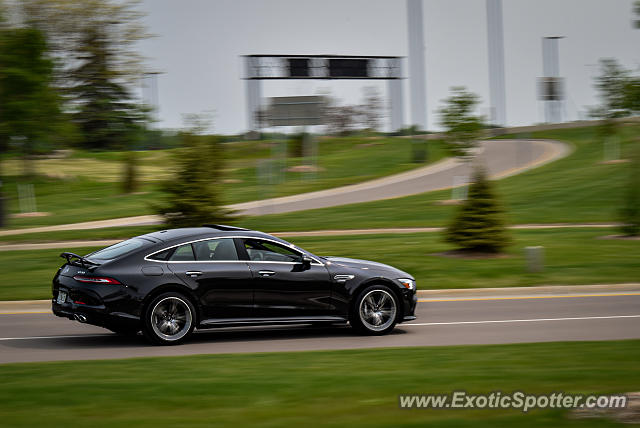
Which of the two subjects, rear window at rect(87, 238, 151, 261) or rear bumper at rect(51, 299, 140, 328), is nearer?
rear bumper at rect(51, 299, 140, 328)

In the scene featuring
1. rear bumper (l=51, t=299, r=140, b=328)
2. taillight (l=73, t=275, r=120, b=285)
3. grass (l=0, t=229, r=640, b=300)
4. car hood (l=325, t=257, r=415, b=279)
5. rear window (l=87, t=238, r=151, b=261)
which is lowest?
grass (l=0, t=229, r=640, b=300)

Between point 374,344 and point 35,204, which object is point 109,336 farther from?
point 35,204

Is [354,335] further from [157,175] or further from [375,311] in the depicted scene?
[157,175]

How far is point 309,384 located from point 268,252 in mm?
3969

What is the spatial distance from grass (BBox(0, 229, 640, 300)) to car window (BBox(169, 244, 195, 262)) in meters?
5.57

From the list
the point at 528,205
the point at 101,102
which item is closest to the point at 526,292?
the point at 528,205

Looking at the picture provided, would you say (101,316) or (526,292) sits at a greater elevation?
(101,316)

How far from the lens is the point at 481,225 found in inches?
746

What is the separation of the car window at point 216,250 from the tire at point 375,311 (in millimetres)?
1825

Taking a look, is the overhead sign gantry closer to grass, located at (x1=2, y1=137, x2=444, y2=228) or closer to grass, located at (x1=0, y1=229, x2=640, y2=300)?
grass, located at (x1=2, y1=137, x2=444, y2=228)

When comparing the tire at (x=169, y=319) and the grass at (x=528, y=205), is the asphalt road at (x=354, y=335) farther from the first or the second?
the grass at (x=528, y=205)

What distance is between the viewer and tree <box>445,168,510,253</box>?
1888cm

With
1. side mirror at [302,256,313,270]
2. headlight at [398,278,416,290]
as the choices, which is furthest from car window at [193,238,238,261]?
headlight at [398,278,416,290]

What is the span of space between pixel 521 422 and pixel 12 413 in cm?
378
